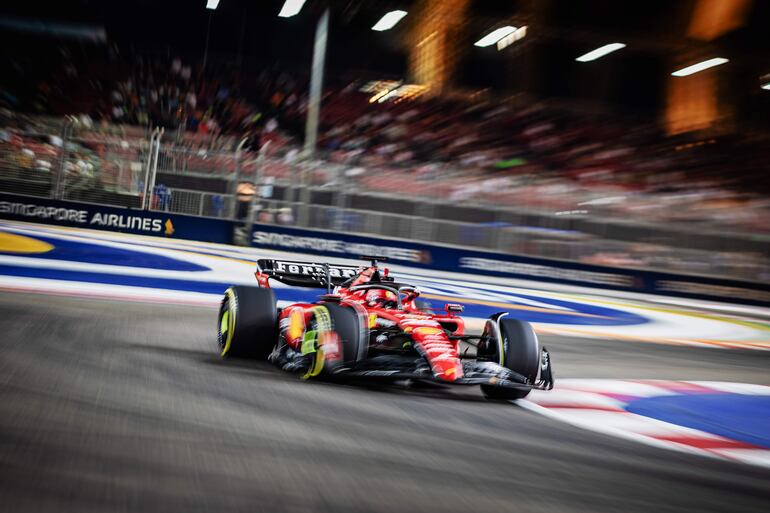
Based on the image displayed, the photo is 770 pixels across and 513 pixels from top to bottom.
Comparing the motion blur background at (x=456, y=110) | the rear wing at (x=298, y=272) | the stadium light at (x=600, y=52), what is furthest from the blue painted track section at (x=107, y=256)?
the stadium light at (x=600, y=52)

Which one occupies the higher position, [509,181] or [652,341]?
[509,181]

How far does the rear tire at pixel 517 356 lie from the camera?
5961 millimetres

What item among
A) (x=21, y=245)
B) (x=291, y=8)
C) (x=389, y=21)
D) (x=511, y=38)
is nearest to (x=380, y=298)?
(x=21, y=245)

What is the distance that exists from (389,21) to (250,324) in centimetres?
2210

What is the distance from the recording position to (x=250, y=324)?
6.37 meters

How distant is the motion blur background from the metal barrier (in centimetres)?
5

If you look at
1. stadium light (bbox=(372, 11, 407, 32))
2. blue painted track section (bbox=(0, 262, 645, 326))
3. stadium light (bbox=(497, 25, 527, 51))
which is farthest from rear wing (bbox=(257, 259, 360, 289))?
stadium light (bbox=(497, 25, 527, 51))

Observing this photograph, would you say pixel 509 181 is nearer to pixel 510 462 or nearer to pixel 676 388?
pixel 676 388

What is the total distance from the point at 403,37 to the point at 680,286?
44.8 ft

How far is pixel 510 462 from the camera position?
393cm

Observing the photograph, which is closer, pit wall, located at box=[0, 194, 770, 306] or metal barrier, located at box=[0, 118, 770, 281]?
metal barrier, located at box=[0, 118, 770, 281]

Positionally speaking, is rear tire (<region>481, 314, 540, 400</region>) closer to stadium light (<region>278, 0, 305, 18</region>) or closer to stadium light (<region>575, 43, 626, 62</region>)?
stadium light (<region>278, 0, 305, 18</region>)

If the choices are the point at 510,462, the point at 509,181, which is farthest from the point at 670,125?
the point at 510,462

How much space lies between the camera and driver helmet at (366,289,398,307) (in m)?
6.33
